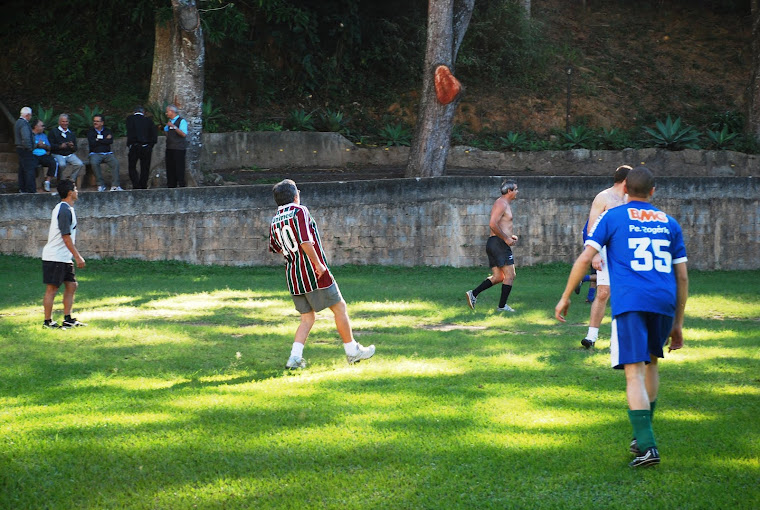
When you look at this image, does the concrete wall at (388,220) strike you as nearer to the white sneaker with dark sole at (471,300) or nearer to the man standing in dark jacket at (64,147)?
the man standing in dark jacket at (64,147)

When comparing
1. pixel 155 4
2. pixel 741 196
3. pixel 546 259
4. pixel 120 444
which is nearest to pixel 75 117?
pixel 155 4

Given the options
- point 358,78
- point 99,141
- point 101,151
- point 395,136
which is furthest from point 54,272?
point 358,78

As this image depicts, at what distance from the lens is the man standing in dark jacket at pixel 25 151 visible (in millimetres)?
16875

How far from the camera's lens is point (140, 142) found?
17.9 meters

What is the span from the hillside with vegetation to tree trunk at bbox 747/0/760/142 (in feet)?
1.69

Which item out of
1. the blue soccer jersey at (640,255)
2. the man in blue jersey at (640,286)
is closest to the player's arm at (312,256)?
the man in blue jersey at (640,286)

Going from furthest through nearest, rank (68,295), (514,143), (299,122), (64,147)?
(514,143) < (299,122) < (64,147) < (68,295)

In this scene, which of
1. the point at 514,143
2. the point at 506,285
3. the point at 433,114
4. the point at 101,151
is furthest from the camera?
the point at 514,143

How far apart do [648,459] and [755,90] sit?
21.3m

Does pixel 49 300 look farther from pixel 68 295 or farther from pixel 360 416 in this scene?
pixel 360 416

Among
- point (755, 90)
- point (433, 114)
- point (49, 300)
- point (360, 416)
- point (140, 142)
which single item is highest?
point (755, 90)

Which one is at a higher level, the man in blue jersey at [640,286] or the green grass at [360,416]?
the man in blue jersey at [640,286]

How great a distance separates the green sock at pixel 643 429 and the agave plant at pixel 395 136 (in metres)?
18.5

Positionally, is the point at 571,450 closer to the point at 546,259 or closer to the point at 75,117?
the point at 546,259
